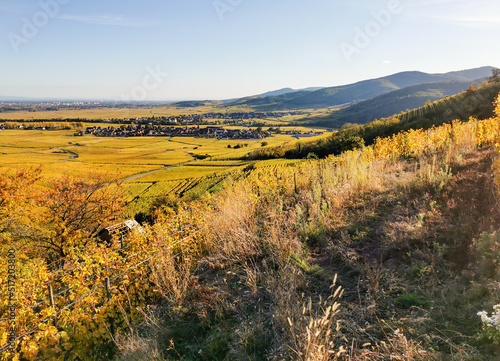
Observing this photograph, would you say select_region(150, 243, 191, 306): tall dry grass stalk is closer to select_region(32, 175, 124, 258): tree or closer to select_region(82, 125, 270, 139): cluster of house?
select_region(32, 175, 124, 258): tree

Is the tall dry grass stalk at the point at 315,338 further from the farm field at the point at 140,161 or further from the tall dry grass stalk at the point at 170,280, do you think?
the farm field at the point at 140,161

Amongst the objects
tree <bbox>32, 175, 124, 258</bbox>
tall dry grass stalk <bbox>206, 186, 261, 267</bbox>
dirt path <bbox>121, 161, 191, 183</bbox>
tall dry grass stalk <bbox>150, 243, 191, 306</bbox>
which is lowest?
dirt path <bbox>121, 161, 191, 183</bbox>

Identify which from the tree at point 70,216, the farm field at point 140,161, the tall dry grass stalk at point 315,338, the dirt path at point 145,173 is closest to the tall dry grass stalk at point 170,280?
the tall dry grass stalk at point 315,338

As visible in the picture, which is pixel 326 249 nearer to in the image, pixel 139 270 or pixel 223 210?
pixel 223 210

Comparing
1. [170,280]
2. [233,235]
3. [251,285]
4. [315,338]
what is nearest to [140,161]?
[233,235]

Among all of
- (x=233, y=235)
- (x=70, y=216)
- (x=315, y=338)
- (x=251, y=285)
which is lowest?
(x=70, y=216)

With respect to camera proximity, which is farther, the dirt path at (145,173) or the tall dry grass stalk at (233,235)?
the dirt path at (145,173)

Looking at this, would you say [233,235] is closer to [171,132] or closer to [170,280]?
[170,280]

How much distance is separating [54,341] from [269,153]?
81481 millimetres

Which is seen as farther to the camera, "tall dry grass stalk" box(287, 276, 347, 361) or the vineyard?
the vineyard

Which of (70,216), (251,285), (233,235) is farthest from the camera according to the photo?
(70,216)

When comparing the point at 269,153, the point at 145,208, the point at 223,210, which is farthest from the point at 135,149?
the point at 223,210

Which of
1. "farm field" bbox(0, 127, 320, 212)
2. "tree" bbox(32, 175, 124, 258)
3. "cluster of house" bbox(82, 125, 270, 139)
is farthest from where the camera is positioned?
"cluster of house" bbox(82, 125, 270, 139)

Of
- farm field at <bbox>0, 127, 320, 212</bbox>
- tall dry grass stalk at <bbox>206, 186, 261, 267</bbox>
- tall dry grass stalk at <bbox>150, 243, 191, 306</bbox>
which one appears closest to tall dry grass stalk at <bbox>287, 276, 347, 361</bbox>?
tall dry grass stalk at <bbox>206, 186, 261, 267</bbox>
